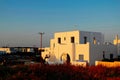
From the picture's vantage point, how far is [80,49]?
47.6 m

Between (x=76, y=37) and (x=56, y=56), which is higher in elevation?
(x=76, y=37)

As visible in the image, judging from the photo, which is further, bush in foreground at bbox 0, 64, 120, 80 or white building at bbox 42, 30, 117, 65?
white building at bbox 42, 30, 117, 65

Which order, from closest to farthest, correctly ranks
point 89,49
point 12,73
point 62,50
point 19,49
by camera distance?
point 12,73, point 89,49, point 62,50, point 19,49

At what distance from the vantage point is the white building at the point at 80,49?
1806 inches

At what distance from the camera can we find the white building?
45.9m

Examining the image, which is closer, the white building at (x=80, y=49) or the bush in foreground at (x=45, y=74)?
the bush in foreground at (x=45, y=74)

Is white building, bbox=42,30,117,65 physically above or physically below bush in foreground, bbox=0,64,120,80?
above

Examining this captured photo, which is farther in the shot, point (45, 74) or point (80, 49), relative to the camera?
point (80, 49)

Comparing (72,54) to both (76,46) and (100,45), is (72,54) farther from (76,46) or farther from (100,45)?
(100,45)

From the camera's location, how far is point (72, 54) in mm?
48156

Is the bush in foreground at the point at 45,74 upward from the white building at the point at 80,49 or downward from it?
downward

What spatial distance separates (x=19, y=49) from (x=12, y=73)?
99316 millimetres

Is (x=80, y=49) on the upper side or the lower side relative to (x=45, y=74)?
upper

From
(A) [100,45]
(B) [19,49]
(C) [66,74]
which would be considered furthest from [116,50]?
(B) [19,49]
